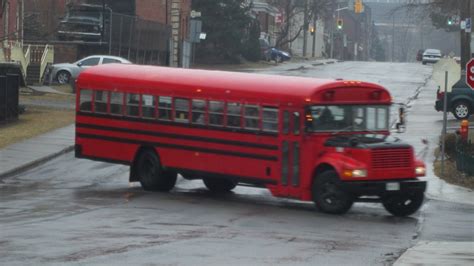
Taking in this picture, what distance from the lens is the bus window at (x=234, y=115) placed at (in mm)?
21347

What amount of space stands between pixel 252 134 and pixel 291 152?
1.10m

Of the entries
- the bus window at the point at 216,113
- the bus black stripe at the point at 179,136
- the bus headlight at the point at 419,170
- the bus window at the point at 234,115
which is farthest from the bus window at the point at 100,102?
the bus headlight at the point at 419,170

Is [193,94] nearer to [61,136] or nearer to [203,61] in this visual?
[61,136]

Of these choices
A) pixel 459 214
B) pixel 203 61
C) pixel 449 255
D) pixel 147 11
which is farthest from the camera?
pixel 203 61

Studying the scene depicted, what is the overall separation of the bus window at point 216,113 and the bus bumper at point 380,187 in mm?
3644

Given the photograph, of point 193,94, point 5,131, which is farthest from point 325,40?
point 193,94

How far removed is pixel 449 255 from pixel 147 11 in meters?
57.3

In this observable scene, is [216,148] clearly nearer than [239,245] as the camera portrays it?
No

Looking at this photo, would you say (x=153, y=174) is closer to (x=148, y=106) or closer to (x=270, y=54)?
(x=148, y=106)

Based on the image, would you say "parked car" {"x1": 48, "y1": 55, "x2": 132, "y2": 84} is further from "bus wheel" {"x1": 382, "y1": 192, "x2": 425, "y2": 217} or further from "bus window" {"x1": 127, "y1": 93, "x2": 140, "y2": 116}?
"bus wheel" {"x1": 382, "y1": 192, "x2": 425, "y2": 217}

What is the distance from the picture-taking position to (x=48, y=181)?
25.0 metres

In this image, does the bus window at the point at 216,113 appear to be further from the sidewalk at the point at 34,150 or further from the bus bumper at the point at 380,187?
the sidewalk at the point at 34,150

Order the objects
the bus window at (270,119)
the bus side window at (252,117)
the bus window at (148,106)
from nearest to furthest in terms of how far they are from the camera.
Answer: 1. the bus window at (270,119)
2. the bus side window at (252,117)
3. the bus window at (148,106)

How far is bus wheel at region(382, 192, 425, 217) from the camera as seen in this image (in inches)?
777
